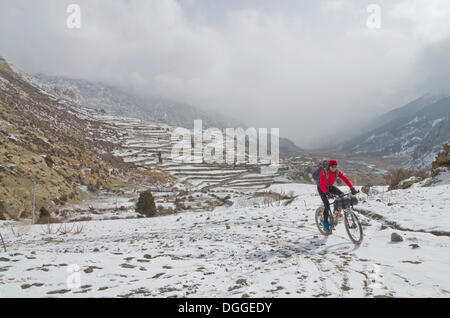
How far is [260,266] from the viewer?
188 inches

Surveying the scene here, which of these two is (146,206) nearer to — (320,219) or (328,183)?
(320,219)

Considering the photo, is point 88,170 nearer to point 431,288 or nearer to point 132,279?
point 132,279

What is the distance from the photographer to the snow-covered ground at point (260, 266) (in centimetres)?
346

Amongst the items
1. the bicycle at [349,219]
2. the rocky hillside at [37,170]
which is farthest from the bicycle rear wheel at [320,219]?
the rocky hillside at [37,170]

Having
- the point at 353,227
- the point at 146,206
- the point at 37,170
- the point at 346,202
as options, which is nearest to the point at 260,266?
the point at 353,227

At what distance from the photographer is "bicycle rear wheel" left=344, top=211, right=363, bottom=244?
5890 millimetres

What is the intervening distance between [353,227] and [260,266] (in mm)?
3003

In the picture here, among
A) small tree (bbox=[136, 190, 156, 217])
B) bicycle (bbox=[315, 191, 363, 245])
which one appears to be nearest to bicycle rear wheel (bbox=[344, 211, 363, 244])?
bicycle (bbox=[315, 191, 363, 245])

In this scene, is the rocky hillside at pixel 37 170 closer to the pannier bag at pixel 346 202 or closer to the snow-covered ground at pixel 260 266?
the snow-covered ground at pixel 260 266

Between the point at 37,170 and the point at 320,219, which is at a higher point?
the point at 37,170

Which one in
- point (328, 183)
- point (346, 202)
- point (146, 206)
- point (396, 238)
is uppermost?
point (328, 183)

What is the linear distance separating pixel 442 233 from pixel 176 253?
22.2 ft

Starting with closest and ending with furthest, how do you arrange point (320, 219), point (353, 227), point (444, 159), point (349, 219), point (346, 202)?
point (353, 227)
point (349, 219)
point (346, 202)
point (320, 219)
point (444, 159)
